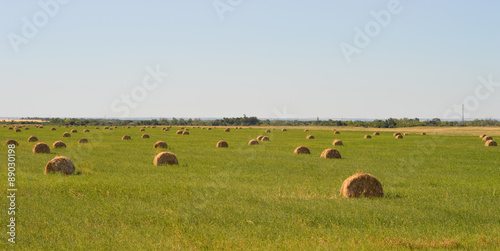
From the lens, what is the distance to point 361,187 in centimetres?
1505

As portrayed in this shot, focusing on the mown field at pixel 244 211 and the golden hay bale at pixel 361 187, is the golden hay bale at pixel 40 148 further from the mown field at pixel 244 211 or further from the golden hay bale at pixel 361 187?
the golden hay bale at pixel 361 187

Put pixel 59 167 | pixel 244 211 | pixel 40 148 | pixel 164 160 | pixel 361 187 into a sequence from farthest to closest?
pixel 40 148 → pixel 164 160 → pixel 59 167 → pixel 361 187 → pixel 244 211

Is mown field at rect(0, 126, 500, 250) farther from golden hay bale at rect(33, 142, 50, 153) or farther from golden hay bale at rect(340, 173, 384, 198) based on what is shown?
golden hay bale at rect(33, 142, 50, 153)

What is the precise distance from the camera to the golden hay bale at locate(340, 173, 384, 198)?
15023 mm

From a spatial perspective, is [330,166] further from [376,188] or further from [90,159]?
[90,159]

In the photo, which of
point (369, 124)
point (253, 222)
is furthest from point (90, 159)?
point (369, 124)

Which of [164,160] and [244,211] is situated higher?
[164,160]

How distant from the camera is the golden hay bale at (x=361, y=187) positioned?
49.3ft

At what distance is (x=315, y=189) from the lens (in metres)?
16.7

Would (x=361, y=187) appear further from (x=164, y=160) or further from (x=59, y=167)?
(x=59, y=167)

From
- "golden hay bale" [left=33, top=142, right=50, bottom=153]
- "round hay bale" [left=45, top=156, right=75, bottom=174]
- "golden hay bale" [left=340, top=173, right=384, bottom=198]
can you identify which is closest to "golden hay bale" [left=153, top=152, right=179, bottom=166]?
"round hay bale" [left=45, top=156, right=75, bottom=174]

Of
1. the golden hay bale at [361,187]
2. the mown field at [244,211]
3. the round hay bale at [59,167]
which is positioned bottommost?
the mown field at [244,211]

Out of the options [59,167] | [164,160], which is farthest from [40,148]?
[59,167]

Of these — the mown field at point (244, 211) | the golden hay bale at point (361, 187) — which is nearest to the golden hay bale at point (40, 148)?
the mown field at point (244, 211)
